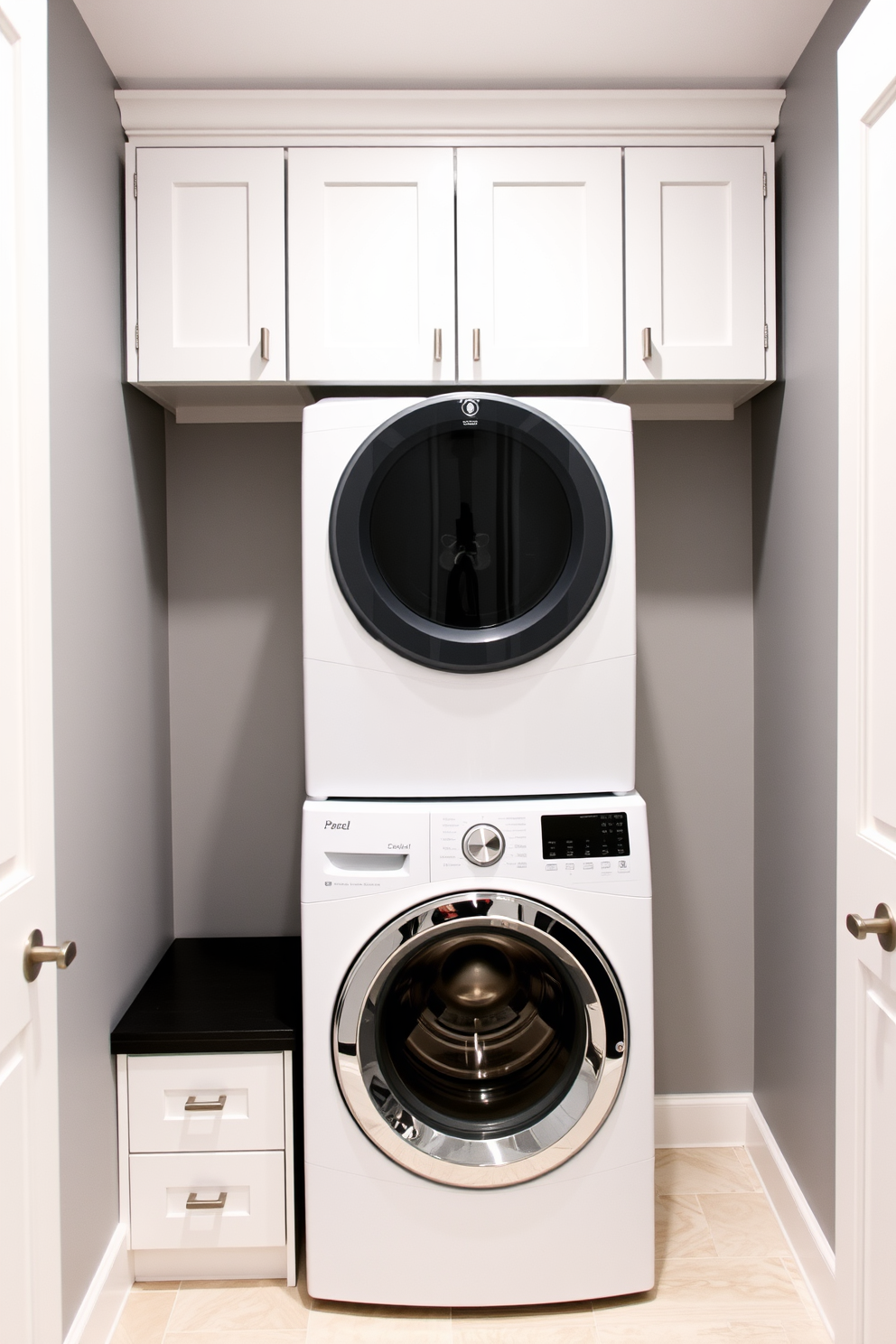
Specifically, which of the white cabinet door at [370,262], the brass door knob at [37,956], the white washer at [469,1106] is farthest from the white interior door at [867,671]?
the brass door knob at [37,956]

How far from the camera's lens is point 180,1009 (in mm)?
1968

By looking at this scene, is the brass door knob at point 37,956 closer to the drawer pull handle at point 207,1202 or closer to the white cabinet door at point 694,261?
the drawer pull handle at point 207,1202

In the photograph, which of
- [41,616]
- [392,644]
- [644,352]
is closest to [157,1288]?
[392,644]

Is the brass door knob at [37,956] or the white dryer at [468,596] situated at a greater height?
the white dryer at [468,596]

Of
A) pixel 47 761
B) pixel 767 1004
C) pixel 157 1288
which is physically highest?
pixel 47 761

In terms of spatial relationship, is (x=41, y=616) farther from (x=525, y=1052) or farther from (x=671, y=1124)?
(x=671, y=1124)

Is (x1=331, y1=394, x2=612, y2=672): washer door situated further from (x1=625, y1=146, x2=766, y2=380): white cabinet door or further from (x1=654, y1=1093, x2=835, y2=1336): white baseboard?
(x1=654, y1=1093, x2=835, y2=1336): white baseboard

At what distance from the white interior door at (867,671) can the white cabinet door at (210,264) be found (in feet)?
3.80

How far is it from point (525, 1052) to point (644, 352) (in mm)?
1501

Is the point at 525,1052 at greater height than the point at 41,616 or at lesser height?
lesser

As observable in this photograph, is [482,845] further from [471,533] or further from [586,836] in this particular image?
[471,533]

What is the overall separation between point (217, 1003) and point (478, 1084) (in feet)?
1.95

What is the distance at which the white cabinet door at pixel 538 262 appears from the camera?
1954 mm

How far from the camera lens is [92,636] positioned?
5.91 ft
